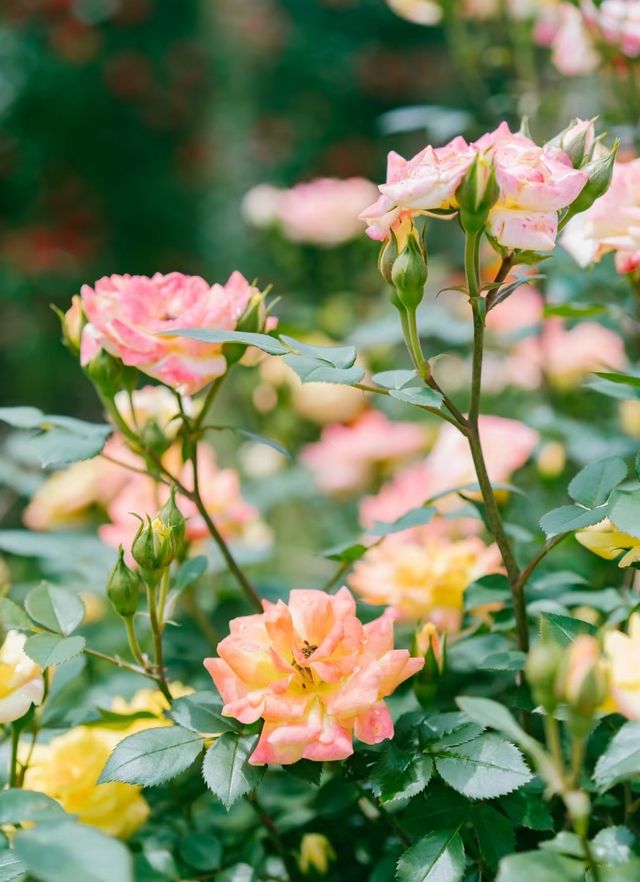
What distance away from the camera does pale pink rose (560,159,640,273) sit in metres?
0.63

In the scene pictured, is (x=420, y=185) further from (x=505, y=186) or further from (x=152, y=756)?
(x=152, y=756)

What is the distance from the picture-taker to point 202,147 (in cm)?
385

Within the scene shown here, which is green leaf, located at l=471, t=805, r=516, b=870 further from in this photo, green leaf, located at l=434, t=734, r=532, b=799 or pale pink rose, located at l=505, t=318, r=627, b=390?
pale pink rose, located at l=505, t=318, r=627, b=390

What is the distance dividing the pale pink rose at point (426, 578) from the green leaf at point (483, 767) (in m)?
0.23

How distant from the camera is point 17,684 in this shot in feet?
1.79

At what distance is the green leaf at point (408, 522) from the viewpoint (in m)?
0.64

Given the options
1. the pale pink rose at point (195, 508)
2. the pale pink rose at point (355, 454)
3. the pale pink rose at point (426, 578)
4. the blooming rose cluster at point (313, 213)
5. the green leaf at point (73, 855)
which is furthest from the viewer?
the blooming rose cluster at point (313, 213)

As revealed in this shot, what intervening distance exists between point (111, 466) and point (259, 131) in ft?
9.94

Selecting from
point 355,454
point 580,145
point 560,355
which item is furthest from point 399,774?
point 560,355

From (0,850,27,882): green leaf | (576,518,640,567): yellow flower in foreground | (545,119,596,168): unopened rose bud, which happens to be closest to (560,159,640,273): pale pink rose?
(545,119,596,168): unopened rose bud

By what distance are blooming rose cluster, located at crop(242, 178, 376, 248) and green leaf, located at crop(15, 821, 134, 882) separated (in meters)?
1.16

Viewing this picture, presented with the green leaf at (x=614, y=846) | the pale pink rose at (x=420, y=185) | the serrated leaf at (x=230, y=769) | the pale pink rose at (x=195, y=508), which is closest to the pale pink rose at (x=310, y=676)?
the serrated leaf at (x=230, y=769)

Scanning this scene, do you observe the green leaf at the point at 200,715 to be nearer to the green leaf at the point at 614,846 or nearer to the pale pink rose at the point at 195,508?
the green leaf at the point at 614,846

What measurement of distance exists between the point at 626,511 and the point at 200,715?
0.27 m
